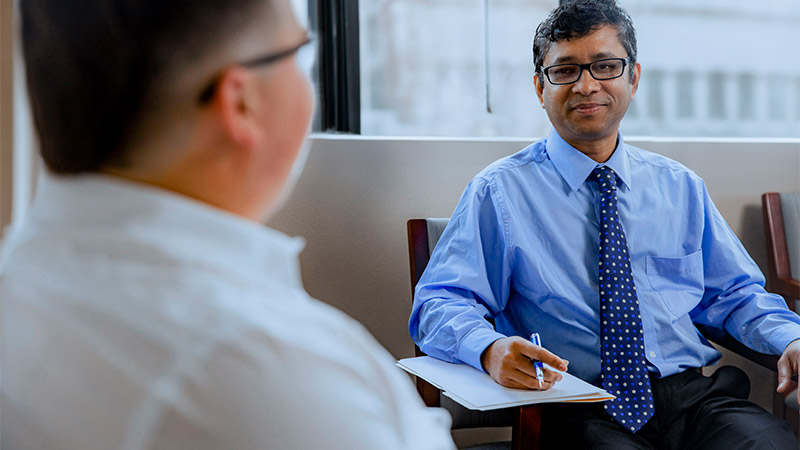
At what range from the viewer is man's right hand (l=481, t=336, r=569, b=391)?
117 cm

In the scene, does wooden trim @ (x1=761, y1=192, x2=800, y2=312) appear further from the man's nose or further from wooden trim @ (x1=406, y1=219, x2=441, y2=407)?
wooden trim @ (x1=406, y1=219, x2=441, y2=407)

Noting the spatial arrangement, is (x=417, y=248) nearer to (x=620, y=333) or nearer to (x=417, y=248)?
(x=417, y=248)

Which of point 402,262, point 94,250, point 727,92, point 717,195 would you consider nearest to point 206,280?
point 94,250

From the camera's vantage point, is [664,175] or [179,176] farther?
[664,175]

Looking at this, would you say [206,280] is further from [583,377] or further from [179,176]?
[583,377]

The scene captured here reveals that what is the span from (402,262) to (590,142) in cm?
60

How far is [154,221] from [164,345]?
85 mm

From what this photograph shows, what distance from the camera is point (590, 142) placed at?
5.49ft

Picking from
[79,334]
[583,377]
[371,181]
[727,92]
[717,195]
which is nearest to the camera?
[79,334]

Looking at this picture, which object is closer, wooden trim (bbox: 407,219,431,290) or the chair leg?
the chair leg

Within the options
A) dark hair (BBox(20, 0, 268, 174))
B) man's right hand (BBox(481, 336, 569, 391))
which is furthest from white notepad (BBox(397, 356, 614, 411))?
dark hair (BBox(20, 0, 268, 174))

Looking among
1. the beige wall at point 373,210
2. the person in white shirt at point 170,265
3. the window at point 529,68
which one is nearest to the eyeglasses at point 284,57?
the person in white shirt at point 170,265

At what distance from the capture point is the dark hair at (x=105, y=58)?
1.38 feet

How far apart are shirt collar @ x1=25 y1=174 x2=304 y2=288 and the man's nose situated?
4.33 ft
